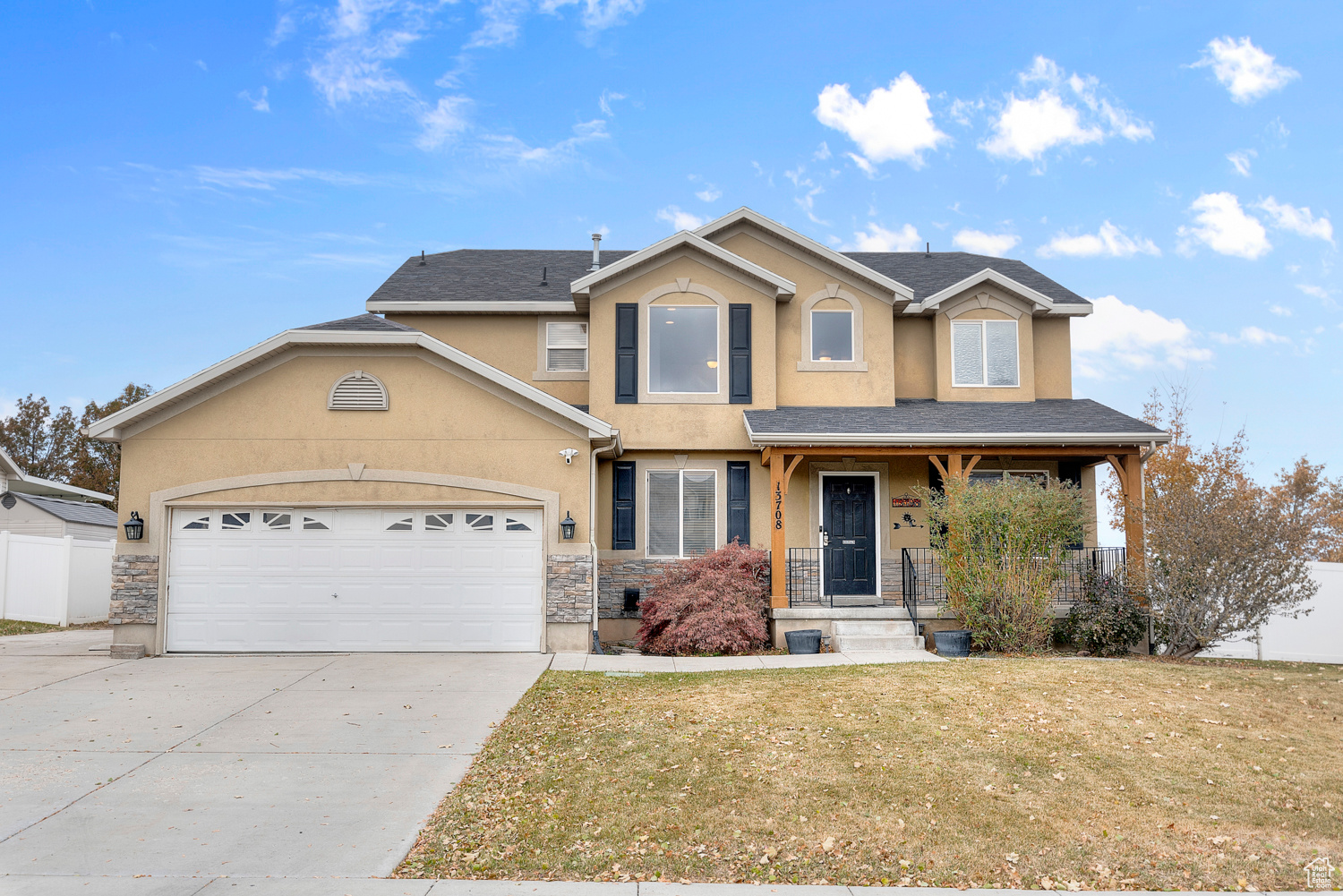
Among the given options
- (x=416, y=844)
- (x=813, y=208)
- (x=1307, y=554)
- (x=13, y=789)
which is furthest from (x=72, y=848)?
(x=813, y=208)

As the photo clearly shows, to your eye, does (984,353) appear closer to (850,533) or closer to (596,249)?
(850,533)

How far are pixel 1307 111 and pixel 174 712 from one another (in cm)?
2111

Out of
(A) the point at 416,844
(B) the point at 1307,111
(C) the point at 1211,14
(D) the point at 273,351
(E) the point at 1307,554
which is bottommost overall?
(A) the point at 416,844

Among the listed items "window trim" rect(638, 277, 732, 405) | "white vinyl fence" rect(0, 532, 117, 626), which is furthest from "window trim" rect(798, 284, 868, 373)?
"white vinyl fence" rect(0, 532, 117, 626)

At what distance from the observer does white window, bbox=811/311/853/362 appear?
15617mm

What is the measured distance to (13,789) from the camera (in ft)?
20.8

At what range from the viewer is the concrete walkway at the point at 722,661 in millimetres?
11195

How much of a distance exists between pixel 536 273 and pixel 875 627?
948 centimetres

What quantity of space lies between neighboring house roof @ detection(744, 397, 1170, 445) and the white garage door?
431 centimetres

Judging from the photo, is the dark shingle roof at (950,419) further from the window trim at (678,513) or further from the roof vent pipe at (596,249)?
the roof vent pipe at (596,249)

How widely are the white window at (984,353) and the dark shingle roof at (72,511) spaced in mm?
20147

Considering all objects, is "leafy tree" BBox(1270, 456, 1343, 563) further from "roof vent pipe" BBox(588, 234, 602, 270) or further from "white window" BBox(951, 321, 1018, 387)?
"roof vent pipe" BBox(588, 234, 602, 270)

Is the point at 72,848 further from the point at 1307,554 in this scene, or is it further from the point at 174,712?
the point at 1307,554

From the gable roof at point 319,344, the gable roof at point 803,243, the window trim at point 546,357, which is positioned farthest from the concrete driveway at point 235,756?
the gable roof at point 803,243
